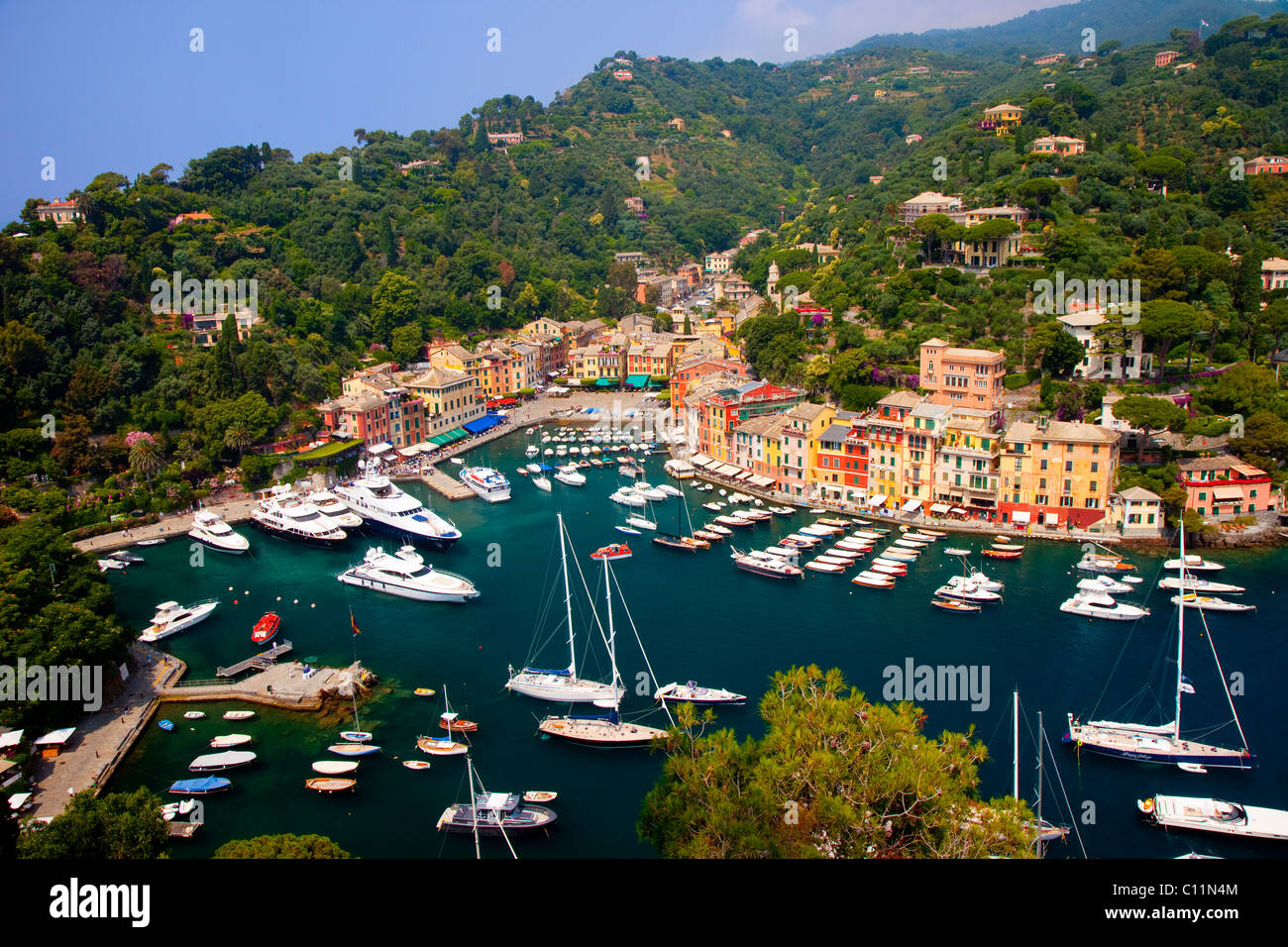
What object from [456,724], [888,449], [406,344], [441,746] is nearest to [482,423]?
[406,344]

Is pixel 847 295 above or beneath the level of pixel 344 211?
beneath

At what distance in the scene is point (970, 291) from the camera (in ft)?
108

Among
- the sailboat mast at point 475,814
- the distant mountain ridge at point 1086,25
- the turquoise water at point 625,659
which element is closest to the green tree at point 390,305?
the turquoise water at point 625,659

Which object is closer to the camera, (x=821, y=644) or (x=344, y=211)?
(x=821, y=644)

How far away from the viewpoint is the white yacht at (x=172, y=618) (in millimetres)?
18859

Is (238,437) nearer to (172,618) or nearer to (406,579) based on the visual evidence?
(172,618)

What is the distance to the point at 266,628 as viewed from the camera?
1888 cm

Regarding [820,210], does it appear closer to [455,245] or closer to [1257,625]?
[455,245]

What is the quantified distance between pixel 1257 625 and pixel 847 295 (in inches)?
843

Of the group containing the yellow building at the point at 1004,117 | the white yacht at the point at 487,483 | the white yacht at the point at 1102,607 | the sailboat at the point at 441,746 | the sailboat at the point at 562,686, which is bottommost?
the sailboat at the point at 441,746

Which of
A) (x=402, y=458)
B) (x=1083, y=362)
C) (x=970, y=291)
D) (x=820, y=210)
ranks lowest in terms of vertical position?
(x=402, y=458)

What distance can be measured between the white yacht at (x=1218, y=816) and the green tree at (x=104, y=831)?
12.6 metres

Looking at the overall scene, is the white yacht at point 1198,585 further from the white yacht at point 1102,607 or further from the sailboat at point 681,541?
the sailboat at point 681,541

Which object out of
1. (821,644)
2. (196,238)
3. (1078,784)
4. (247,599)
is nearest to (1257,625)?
(1078,784)
